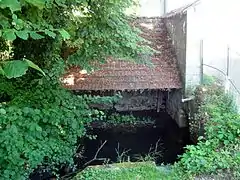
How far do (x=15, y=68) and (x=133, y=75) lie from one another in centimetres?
824

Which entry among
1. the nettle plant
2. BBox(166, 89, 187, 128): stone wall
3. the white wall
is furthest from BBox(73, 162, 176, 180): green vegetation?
the white wall

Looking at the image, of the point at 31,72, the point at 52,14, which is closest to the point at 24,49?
the point at 31,72

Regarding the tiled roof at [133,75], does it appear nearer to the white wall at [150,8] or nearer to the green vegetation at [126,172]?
the green vegetation at [126,172]

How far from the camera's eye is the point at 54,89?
5.81m

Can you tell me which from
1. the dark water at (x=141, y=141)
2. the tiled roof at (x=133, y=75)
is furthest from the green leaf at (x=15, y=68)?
the tiled roof at (x=133, y=75)

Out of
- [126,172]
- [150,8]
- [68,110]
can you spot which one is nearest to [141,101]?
[68,110]

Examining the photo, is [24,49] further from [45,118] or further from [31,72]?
[45,118]

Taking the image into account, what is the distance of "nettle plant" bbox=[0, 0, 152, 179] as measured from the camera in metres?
4.62

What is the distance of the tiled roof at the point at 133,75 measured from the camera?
29.6ft

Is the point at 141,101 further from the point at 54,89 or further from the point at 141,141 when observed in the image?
the point at 54,89

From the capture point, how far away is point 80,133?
568 centimetres

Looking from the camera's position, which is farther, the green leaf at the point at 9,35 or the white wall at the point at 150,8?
the white wall at the point at 150,8

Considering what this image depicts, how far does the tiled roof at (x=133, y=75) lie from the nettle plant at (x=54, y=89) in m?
2.49

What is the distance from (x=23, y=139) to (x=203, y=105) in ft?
14.5
